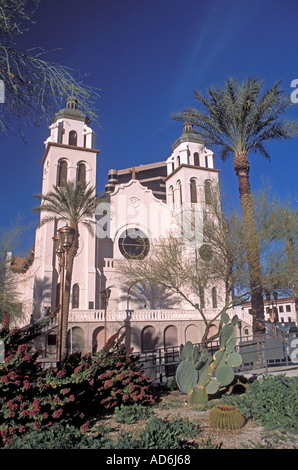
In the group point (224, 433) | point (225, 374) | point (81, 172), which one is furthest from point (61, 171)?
point (224, 433)

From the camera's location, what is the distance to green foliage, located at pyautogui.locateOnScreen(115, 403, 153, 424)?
623cm

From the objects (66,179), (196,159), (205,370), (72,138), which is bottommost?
(205,370)

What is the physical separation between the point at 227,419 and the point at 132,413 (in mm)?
1888

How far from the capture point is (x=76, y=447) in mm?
4230

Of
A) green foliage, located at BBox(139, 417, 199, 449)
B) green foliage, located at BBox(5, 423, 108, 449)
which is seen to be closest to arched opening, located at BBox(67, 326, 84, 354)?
green foliage, located at BBox(5, 423, 108, 449)

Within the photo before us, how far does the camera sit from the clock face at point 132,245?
3180 centimetres

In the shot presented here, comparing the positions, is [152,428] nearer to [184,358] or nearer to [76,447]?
[76,447]

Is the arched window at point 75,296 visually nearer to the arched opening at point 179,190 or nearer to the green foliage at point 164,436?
the arched opening at point 179,190

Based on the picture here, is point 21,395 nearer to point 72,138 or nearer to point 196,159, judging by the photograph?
point 72,138

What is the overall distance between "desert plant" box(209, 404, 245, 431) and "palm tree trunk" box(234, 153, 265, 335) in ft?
30.8

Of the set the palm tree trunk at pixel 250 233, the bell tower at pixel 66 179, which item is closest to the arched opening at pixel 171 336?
the bell tower at pixel 66 179

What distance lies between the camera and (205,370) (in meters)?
7.47

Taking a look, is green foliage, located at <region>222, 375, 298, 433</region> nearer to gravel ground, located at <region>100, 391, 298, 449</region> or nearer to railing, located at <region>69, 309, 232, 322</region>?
gravel ground, located at <region>100, 391, 298, 449</region>

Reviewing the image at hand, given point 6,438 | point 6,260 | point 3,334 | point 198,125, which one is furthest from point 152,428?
point 6,260
